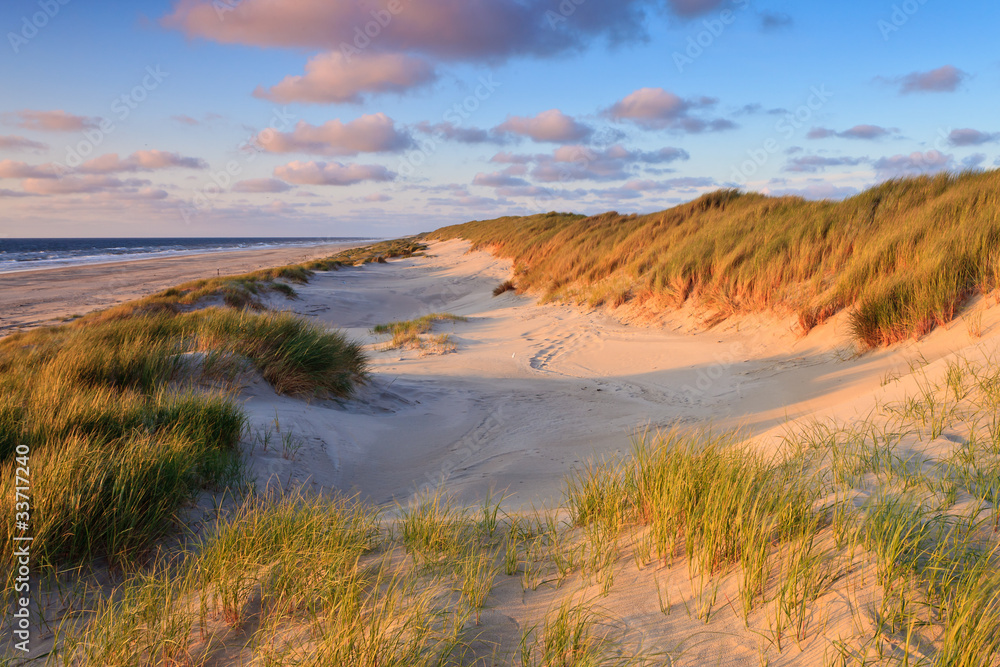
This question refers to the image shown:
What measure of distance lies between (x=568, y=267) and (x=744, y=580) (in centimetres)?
1516

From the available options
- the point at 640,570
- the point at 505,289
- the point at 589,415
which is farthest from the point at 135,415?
the point at 505,289

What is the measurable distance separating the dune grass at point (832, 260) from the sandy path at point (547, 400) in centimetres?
47

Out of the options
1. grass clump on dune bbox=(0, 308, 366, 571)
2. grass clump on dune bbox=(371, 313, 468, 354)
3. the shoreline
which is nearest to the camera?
grass clump on dune bbox=(0, 308, 366, 571)

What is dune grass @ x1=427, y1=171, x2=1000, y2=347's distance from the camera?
5.95 m

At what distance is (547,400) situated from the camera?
21.2 ft

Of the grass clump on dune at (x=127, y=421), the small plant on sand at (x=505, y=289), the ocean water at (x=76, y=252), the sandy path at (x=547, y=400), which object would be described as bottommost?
the sandy path at (x=547, y=400)

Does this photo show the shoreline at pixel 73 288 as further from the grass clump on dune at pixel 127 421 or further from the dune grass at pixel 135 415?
the grass clump on dune at pixel 127 421

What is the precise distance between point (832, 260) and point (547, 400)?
536 cm

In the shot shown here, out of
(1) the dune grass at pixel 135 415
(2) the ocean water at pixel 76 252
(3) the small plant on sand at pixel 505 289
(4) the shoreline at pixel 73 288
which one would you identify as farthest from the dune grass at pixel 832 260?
(2) the ocean water at pixel 76 252

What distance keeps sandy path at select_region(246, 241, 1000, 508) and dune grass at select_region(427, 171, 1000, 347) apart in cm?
47

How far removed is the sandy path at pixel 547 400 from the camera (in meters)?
4.36

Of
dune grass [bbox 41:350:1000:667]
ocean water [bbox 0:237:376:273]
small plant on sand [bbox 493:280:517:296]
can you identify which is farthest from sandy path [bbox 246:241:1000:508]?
ocean water [bbox 0:237:376:273]

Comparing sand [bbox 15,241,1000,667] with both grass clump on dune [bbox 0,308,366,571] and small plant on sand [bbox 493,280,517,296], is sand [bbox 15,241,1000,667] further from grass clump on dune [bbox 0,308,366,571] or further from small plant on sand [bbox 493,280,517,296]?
small plant on sand [bbox 493,280,517,296]

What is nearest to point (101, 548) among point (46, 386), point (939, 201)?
point (46, 386)
